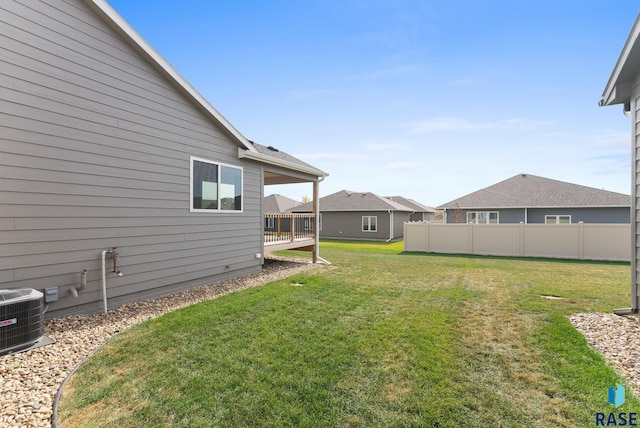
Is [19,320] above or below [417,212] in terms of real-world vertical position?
below

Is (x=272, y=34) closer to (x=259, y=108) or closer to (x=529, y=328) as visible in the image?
(x=259, y=108)

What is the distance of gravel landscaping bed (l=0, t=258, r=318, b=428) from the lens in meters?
2.34

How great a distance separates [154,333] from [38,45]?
4331 millimetres

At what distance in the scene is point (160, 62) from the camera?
222 inches

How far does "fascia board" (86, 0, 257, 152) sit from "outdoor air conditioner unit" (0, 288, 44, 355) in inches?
172

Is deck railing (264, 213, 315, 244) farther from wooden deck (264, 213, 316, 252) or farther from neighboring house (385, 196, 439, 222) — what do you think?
neighboring house (385, 196, 439, 222)

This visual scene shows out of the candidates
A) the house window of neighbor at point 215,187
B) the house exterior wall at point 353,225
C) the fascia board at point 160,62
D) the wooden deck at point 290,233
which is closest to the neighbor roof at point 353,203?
the house exterior wall at point 353,225

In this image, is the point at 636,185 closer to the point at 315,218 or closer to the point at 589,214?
the point at 315,218

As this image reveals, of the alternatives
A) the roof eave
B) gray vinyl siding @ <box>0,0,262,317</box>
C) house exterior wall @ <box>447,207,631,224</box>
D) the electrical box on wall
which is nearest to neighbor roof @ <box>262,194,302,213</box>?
house exterior wall @ <box>447,207,631,224</box>

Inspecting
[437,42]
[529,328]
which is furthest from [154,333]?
[437,42]

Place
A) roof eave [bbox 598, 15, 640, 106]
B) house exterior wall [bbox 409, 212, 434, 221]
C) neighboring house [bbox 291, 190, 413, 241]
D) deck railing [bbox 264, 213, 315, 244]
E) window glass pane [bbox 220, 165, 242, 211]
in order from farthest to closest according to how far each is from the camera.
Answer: house exterior wall [bbox 409, 212, 434, 221], neighboring house [bbox 291, 190, 413, 241], deck railing [bbox 264, 213, 315, 244], window glass pane [bbox 220, 165, 242, 211], roof eave [bbox 598, 15, 640, 106]

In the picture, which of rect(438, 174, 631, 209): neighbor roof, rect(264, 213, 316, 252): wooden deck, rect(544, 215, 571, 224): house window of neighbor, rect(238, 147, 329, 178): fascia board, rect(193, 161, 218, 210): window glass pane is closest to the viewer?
rect(193, 161, 218, 210): window glass pane

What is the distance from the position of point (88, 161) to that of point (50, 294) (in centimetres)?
203

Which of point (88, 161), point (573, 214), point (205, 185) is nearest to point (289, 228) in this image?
point (205, 185)
